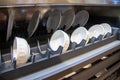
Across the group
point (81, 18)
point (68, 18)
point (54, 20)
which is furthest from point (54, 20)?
point (81, 18)

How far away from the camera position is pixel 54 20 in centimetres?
104

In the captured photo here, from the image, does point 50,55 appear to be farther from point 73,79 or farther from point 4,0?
point 4,0

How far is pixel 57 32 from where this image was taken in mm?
958

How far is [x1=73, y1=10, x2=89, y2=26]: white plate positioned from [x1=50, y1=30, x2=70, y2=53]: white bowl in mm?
303

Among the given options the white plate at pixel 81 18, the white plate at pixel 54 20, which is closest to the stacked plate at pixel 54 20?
the white plate at pixel 54 20

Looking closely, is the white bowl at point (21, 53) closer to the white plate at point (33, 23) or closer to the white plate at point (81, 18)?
the white plate at point (33, 23)

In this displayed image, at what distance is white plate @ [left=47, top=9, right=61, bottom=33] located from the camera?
40.9 inches

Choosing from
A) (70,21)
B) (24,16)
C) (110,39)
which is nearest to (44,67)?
(24,16)

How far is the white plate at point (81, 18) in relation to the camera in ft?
4.09

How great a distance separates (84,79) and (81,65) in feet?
0.30

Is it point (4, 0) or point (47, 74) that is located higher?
point (4, 0)

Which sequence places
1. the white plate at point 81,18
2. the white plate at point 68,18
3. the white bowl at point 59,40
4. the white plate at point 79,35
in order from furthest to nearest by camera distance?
the white plate at point 81,18
the white plate at point 68,18
the white plate at point 79,35
the white bowl at point 59,40

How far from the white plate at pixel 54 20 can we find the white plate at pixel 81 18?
22 cm

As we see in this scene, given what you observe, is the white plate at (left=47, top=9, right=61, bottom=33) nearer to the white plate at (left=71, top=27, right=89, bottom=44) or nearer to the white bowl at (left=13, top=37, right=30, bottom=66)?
the white plate at (left=71, top=27, right=89, bottom=44)
